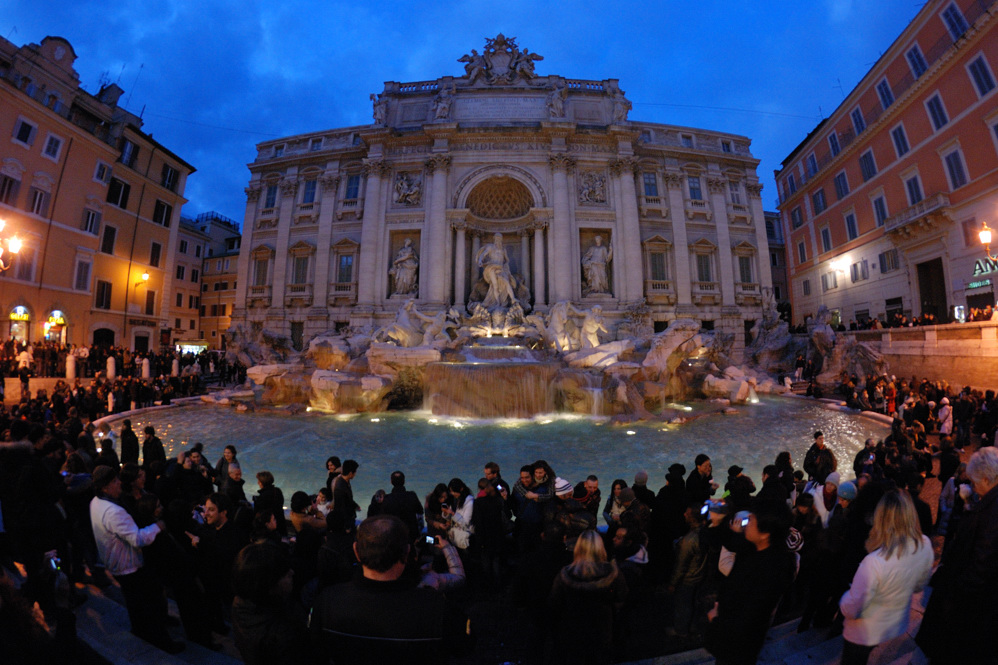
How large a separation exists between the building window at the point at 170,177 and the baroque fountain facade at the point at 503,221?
18.9 feet

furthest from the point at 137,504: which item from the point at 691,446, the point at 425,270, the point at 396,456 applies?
the point at 425,270

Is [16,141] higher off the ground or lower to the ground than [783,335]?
higher

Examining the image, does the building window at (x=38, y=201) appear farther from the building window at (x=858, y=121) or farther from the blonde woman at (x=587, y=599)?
the building window at (x=858, y=121)

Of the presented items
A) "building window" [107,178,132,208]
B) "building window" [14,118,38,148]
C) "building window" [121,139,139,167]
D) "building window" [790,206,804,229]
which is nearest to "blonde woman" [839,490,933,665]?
"building window" [14,118,38,148]

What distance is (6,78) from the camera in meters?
17.5

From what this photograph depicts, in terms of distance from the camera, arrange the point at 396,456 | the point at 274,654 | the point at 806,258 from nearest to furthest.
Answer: the point at 274,654 → the point at 396,456 → the point at 806,258

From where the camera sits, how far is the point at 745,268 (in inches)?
961

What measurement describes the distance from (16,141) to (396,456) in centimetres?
2341

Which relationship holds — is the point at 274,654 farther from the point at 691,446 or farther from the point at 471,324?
the point at 471,324

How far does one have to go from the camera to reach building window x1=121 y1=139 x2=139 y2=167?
2345 centimetres

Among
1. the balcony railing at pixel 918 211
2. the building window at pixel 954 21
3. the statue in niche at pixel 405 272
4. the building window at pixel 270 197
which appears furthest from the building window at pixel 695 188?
the building window at pixel 270 197

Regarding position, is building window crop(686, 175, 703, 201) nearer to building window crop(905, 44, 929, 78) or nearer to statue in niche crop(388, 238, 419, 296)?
building window crop(905, 44, 929, 78)

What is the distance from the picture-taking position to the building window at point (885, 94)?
69.7ft

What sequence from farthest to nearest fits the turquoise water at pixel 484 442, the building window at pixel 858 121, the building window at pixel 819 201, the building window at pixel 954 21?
the building window at pixel 819 201, the building window at pixel 858 121, the building window at pixel 954 21, the turquoise water at pixel 484 442
